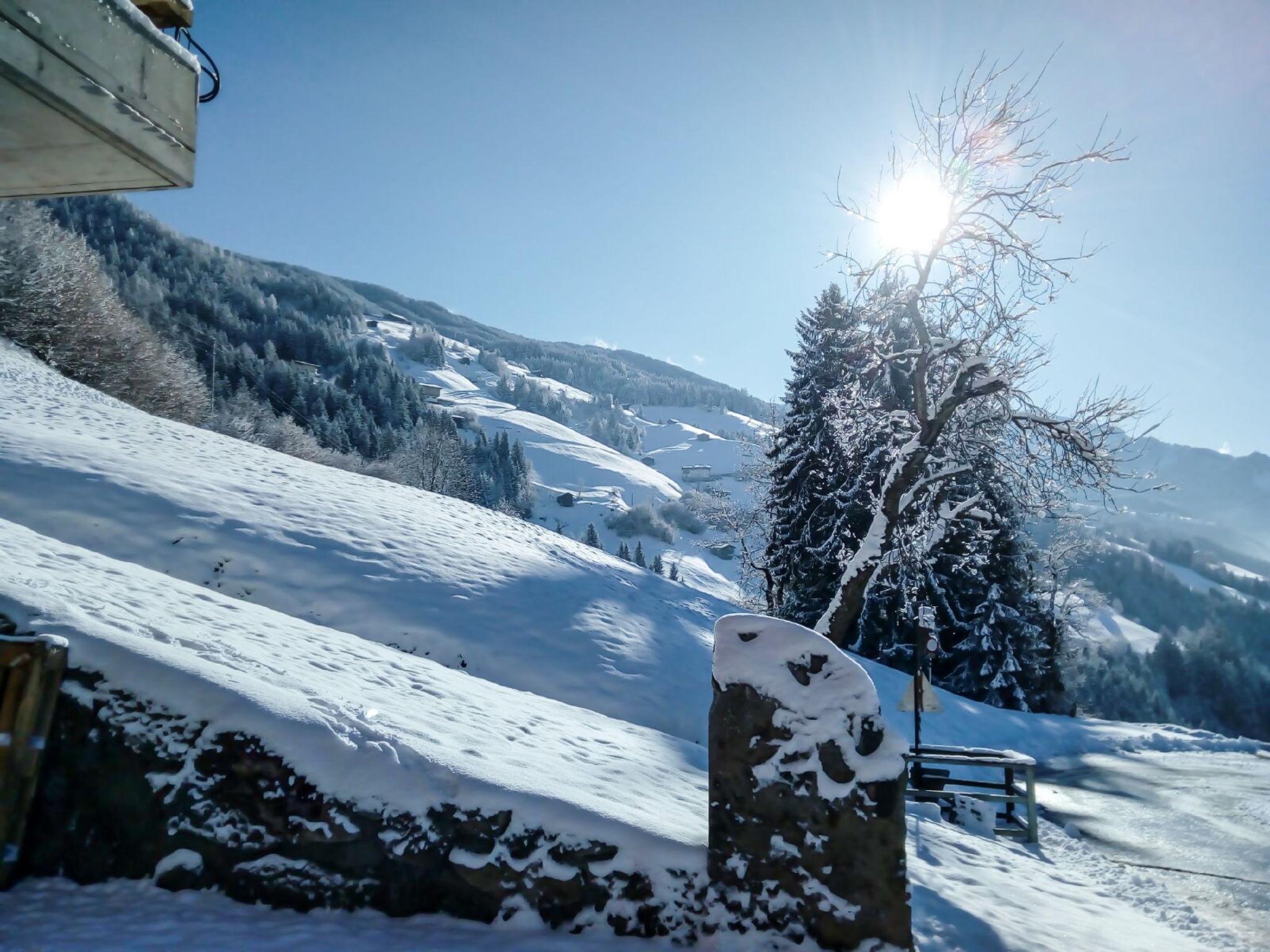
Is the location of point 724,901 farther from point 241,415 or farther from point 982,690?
point 241,415

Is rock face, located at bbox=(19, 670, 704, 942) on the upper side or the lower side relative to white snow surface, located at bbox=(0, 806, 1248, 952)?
upper

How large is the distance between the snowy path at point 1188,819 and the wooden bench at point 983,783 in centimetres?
112

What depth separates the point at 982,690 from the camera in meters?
24.9

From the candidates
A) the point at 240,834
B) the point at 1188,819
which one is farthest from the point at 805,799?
the point at 1188,819

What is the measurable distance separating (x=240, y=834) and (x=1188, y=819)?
1337 cm

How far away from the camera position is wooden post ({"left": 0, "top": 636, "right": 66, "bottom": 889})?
3.31 metres

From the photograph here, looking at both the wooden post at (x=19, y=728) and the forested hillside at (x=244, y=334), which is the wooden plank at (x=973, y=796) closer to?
the wooden post at (x=19, y=728)

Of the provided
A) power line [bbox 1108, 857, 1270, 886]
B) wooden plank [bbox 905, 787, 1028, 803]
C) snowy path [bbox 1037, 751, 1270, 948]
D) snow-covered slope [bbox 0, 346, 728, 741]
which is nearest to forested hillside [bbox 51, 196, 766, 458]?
snow-covered slope [bbox 0, 346, 728, 741]

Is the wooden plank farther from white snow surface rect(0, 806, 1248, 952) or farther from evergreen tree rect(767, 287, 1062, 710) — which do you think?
evergreen tree rect(767, 287, 1062, 710)

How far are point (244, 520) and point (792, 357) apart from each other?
1851 cm

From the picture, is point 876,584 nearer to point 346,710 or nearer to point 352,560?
point 352,560

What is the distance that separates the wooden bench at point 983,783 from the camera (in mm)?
8648

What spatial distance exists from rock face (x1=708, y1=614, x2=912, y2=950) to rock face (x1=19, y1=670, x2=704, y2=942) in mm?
770

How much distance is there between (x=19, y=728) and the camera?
334 cm
